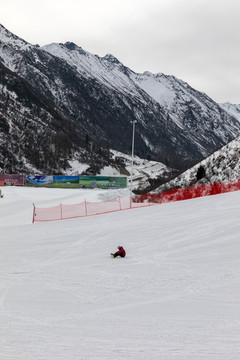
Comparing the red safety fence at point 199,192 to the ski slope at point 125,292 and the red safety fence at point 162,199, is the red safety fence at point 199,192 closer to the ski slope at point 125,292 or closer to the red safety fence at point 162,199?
the red safety fence at point 162,199

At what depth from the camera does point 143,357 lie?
18.6 ft

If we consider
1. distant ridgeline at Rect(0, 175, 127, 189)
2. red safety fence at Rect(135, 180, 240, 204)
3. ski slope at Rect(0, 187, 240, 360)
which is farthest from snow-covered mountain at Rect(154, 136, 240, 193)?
ski slope at Rect(0, 187, 240, 360)

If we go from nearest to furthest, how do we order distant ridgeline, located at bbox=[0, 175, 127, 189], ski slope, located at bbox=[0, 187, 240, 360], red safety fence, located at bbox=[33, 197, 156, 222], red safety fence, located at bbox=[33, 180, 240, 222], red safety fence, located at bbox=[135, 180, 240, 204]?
ski slope, located at bbox=[0, 187, 240, 360], red safety fence, located at bbox=[33, 197, 156, 222], red safety fence, located at bbox=[33, 180, 240, 222], red safety fence, located at bbox=[135, 180, 240, 204], distant ridgeline, located at bbox=[0, 175, 127, 189]

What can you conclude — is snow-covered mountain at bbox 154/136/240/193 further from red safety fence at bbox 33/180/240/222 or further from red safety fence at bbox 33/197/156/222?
red safety fence at bbox 33/197/156/222

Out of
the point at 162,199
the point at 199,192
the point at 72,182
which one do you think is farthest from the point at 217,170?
the point at 72,182

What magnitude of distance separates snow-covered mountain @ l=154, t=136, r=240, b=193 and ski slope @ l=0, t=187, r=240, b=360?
2745 cm

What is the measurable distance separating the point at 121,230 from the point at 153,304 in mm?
10977

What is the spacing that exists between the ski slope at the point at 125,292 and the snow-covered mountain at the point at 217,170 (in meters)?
27.4

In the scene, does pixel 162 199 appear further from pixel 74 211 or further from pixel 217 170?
pixel 217 170

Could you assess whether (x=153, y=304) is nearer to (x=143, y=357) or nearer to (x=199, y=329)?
(x=199, y=329)

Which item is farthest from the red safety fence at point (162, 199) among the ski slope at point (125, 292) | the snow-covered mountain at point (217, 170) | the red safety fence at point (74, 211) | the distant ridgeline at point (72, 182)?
the distant ridgeline at point (72, 182)

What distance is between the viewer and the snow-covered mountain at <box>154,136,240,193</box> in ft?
154

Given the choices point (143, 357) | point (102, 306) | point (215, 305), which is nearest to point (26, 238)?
point (102, 306)

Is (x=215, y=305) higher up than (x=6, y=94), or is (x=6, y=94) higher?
(x=6, y=94)
